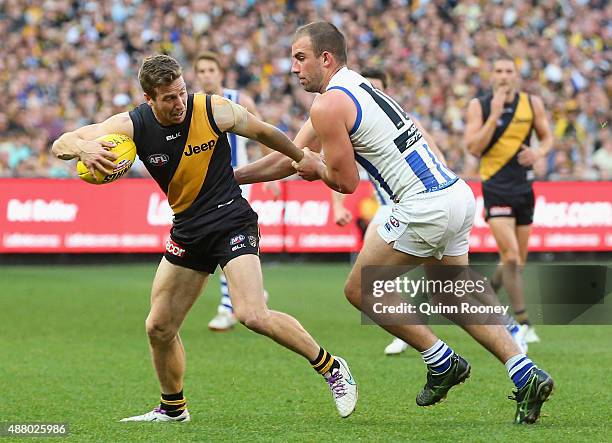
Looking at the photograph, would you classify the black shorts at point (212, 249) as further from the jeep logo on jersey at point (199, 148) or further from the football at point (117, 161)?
the football at point (117, 161)

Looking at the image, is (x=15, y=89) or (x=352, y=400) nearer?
(x=352, y=400)

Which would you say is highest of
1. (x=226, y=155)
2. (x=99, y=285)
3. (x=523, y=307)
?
(x=226, y=155)

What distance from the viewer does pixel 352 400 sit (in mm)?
6613

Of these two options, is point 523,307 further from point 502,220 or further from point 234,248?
point 234,248

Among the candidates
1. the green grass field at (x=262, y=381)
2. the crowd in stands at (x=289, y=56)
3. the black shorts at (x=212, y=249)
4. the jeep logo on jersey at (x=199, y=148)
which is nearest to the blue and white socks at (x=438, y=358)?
the green grass field at (x=262, y=381)

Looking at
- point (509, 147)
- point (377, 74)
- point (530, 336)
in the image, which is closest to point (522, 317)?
point (530, 336)

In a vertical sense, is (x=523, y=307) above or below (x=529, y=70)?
below

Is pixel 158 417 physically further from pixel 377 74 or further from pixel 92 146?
pixel 377 74

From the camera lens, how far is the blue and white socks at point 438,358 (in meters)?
6.71

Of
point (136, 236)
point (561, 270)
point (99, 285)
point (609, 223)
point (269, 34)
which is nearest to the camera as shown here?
point (561, 270)

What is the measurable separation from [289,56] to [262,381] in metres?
15.7

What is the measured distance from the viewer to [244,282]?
256 inches

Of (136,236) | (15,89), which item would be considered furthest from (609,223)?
(15,89)

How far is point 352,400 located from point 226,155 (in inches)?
64.1
